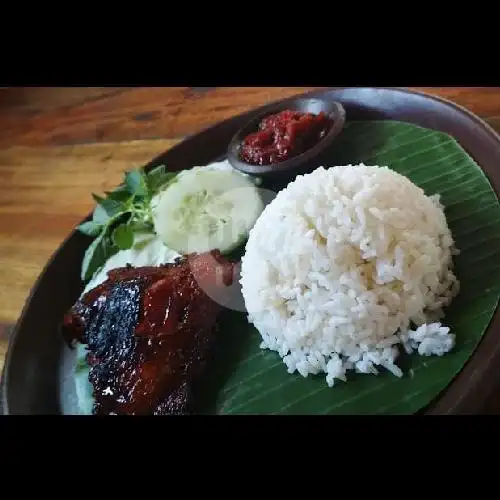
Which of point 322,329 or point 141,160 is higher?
point 322,329

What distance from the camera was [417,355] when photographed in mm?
1422

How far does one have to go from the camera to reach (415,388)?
135 cm

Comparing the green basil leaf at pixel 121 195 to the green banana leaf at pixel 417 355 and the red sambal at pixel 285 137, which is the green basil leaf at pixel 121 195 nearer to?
the red sambal at pixel 285 137

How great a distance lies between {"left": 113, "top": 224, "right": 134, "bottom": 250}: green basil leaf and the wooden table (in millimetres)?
264

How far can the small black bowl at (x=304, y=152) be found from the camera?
183 centimetres

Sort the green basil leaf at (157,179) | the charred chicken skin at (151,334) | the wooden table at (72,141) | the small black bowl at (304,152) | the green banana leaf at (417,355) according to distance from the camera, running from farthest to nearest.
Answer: the green basil leaf at (157,179)
the wooden table at (72,141)
the small black bowl at (304,152)
the charred chicken skin at (151,334)
the green banana leaf at (417,355)

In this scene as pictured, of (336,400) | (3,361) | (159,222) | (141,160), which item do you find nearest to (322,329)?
(336,400)

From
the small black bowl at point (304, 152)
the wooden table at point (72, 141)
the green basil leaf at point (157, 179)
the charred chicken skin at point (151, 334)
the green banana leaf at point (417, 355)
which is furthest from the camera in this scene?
the green basil leaf at point (157, 179)

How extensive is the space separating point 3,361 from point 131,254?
0.47 meters

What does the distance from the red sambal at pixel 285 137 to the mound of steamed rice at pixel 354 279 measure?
0.89 ft

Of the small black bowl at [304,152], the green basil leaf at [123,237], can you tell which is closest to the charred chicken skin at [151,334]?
the green basil leaf at [123,237]

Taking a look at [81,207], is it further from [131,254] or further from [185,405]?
[185,405]

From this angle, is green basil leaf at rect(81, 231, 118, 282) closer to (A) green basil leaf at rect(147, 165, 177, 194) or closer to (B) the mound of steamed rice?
(A) green basil leaf at rect(147, 165, 177, 194)

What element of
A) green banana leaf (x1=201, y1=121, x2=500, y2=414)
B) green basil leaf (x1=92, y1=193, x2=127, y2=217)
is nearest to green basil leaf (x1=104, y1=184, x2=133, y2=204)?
green basil leaf (x1=92, y1=193, x2=127, y2=217)
